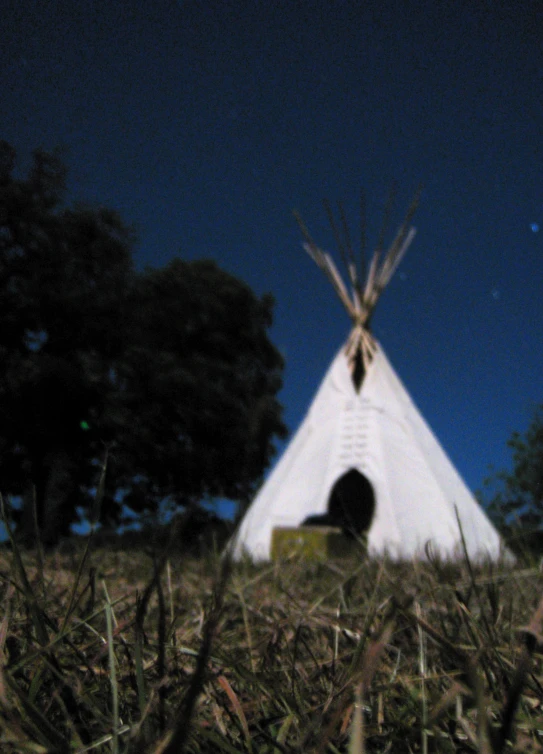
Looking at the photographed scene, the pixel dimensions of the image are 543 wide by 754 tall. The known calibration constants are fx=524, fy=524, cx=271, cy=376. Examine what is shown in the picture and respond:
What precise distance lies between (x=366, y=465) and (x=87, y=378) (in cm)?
495

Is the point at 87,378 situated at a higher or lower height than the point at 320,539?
higher

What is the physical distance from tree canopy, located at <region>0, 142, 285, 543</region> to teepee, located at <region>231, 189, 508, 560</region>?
109 inches

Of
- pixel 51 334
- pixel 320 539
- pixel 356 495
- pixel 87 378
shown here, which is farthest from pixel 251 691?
pixel 51 334

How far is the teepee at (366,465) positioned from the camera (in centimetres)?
484

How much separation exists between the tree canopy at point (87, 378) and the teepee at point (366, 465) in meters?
2.78

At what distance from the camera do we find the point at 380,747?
0.42 metres

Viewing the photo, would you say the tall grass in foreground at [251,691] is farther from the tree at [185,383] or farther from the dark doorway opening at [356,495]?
the tree at [185,383]

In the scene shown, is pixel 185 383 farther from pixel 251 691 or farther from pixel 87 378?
pixel 251 691

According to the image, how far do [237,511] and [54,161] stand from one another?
37.2 feet

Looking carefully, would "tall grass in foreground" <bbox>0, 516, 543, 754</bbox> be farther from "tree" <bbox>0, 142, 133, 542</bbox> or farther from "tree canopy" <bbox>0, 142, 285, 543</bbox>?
"tree" <bbox>0, 142, 133, 542</bbox>

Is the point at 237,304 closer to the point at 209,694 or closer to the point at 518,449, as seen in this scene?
the point at 518,449

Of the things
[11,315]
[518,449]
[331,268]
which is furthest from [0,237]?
[518,449]

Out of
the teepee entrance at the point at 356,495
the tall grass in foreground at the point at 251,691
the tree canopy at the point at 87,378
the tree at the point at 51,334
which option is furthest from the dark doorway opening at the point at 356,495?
the tall grass in foreground at the point at 251,691

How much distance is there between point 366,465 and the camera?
510 cm
